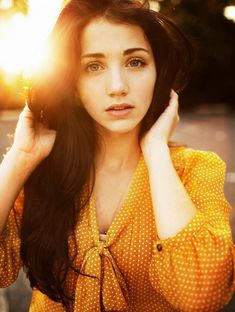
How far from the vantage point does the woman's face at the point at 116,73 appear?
1.82 metres

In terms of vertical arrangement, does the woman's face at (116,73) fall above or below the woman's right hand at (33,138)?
above

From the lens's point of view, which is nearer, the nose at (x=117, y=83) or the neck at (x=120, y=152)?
the nose at (x=117, y=83)

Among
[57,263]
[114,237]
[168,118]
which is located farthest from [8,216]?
[168,118]

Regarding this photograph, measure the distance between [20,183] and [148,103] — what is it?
710 millimetres

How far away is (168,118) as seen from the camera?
2053 mm

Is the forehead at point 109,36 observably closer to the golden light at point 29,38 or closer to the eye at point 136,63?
the eye at point 136,63

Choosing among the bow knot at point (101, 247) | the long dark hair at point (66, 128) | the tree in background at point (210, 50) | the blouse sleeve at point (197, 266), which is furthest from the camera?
the tree in background at point (210, 50)

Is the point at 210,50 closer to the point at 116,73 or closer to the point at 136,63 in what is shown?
the point at 136,63

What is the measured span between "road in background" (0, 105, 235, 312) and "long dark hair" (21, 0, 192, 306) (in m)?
0.36

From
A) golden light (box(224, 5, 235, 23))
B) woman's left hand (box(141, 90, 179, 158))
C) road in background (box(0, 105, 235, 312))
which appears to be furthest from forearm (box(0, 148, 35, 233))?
golden light (box(224, 5, 235, 23))

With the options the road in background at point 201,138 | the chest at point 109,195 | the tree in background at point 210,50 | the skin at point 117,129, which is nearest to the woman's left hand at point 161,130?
the skin at point 117,129

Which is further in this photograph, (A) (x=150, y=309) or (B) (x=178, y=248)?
(A) (x=150, y=309)

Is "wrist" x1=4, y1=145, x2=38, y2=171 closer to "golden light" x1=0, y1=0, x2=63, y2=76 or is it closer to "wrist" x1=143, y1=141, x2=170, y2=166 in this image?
"golden light" x1=0, y1=0, x2=63, y2=76

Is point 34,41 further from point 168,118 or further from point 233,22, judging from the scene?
point 233,22
